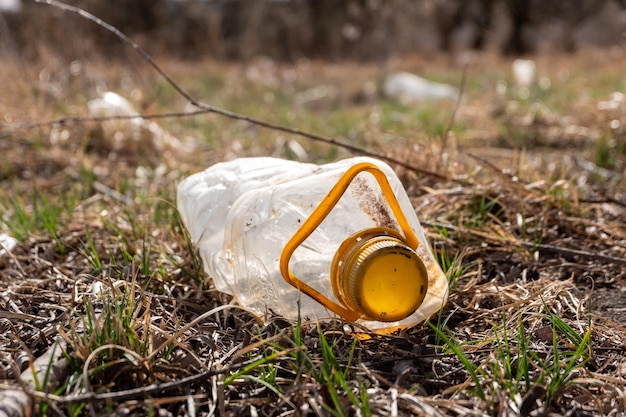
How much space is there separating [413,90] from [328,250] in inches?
242

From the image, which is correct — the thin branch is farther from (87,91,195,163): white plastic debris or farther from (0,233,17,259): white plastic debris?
(87,91,195,163): white plastic debris

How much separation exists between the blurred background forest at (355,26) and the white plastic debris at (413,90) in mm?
4274

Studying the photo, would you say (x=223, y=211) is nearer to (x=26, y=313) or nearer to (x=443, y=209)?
(x=26, y=313)

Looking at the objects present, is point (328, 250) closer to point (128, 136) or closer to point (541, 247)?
point (541, 247)

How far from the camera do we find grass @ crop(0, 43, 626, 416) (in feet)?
3.97

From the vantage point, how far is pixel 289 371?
1.32 m

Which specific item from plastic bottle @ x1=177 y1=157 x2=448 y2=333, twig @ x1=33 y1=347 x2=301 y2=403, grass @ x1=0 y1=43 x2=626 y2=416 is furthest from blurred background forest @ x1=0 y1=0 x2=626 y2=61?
twig @ x1=33 y1=347 x2=301 y2=403

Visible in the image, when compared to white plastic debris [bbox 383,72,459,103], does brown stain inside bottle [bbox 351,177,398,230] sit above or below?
above

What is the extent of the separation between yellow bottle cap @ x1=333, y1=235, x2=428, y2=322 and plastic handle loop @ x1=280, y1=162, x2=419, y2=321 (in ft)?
0.17

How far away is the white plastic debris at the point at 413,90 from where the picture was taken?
7146 mm

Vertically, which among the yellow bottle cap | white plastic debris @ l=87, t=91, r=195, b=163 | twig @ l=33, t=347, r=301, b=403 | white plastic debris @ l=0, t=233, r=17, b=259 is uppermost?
the yellow bottle cap

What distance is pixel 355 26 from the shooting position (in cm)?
1319

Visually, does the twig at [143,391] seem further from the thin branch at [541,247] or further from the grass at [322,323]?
the thin branch at [541,247]

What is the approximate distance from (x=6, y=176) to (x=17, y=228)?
143 centimetres
